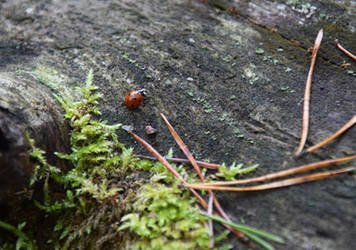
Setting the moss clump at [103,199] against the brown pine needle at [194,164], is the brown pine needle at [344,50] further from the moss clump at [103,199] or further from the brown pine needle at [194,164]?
the moss clump at [103,199]

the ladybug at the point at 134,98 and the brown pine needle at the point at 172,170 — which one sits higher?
the ladybug at the point at 134,98

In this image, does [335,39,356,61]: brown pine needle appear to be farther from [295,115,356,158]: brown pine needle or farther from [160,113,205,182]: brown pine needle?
[160,113,205,182]: brown pine needle

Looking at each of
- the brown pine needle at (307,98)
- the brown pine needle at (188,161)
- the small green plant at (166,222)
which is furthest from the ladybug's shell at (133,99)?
the brown pine needle at (307,98)

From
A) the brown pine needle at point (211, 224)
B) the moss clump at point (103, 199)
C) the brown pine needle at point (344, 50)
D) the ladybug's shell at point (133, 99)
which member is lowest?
the moss clump at point (103, 199)

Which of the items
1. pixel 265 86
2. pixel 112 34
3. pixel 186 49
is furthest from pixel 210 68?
pixel 112 34

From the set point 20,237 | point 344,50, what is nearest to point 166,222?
point 20,237

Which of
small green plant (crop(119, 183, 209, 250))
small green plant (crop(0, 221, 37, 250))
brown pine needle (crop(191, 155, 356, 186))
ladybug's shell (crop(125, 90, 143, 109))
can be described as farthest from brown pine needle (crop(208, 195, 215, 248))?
small green plant (crop(0, 221, 37, 250))

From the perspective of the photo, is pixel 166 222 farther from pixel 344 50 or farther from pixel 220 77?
pixel 344 50
